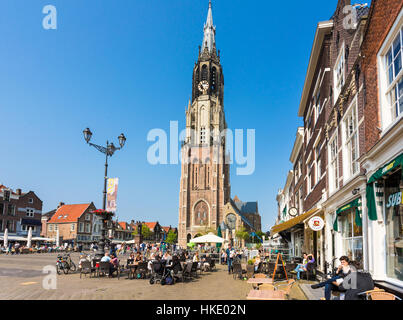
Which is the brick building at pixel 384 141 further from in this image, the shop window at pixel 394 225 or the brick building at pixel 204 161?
the brick building at pixel 204 161

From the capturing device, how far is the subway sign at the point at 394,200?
661cm

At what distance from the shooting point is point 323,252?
15109 mm

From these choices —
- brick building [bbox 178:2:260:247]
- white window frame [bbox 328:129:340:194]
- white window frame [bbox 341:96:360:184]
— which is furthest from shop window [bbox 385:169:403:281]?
brick building [bbox 178:2:260:247]

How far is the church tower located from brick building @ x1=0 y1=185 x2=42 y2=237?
32.2 metres

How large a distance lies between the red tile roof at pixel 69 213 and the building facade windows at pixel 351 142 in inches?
2578

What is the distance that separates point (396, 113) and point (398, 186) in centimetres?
161

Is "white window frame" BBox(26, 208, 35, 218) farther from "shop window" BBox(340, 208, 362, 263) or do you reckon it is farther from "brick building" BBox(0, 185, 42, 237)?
"shop window" BBox(340, 208, 362, 263)

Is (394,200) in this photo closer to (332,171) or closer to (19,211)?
(332,171)

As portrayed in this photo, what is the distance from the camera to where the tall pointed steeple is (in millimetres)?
98750

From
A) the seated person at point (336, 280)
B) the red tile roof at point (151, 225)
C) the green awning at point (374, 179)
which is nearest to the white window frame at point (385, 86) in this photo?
the green awning at point (374, 179)

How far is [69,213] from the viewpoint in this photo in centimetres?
7119

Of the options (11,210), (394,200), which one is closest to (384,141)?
(394,200)

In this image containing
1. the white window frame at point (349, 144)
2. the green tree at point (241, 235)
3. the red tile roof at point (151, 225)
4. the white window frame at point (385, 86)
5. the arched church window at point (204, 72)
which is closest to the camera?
the white window frame at point (385, 86)

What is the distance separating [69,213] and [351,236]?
69.1m
